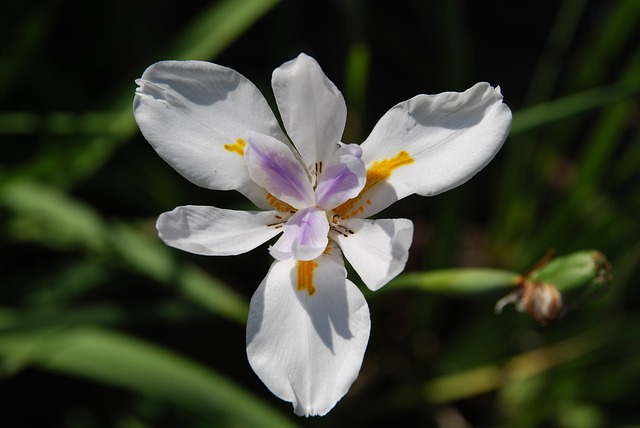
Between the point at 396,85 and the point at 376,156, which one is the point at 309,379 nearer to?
the point at 376,156

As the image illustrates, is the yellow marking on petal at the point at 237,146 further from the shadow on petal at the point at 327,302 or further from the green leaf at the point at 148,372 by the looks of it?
the green leaf at the point at 148,372

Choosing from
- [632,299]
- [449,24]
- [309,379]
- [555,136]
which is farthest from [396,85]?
[309,379]

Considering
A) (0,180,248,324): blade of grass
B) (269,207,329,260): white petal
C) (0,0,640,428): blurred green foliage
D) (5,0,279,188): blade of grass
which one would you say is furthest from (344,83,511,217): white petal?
(5,0,279,188): blade of grass

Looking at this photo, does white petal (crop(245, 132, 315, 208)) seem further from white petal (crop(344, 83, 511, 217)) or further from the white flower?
white petal (crop(344, 83, 511, 217))

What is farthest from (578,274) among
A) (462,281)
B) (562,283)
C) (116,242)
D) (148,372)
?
(116,242)

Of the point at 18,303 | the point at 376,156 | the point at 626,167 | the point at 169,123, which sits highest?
the point at 169,123

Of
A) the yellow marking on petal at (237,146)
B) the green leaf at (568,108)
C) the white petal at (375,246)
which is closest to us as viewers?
the white petal at (375,246)

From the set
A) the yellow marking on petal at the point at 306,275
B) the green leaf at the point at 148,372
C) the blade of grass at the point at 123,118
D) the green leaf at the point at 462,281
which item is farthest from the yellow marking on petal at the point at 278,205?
the blade of grass at the point at 123,118
